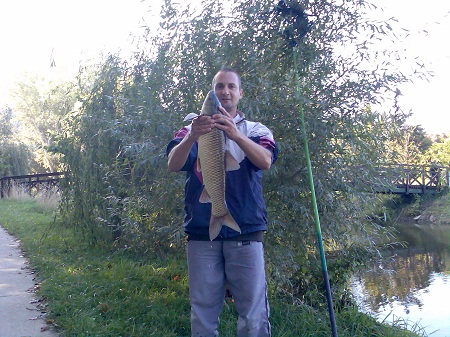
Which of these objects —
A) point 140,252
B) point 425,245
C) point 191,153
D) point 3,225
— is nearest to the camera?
point 191,153

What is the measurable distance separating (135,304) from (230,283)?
2.25 metres

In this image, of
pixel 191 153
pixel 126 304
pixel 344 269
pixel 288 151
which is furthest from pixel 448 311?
pixel 191 153

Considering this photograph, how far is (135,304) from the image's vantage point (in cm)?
492

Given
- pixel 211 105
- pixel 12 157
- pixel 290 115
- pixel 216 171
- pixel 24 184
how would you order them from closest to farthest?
pixel 211 105, pixel 216 171, pixel 290 115, pixel 24 184, pixel 12 157

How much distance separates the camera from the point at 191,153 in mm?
3037

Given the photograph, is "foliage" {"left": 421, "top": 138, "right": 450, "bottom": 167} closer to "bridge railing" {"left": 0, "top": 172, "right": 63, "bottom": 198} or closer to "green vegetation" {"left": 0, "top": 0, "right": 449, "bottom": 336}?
"green vegetation" {"left": 0, "top": 0, "right": 449, "bottom": 336}

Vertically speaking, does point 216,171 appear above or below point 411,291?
above

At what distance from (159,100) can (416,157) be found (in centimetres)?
361

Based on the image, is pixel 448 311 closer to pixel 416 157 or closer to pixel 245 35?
pixel 416 157

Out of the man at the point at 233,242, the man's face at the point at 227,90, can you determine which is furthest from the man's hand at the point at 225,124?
the man's face at the point at 227,90

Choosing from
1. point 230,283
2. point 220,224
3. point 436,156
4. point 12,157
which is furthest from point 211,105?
point 12,157

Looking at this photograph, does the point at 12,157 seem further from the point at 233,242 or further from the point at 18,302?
the point at 233,242

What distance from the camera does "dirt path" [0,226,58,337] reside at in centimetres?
438

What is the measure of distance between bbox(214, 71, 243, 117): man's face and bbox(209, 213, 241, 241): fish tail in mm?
706
